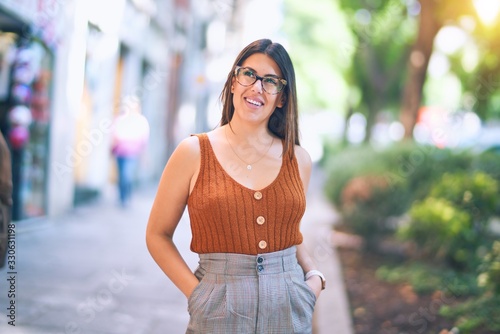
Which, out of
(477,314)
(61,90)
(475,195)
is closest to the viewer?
(477,314)

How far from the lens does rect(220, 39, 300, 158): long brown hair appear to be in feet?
8.46

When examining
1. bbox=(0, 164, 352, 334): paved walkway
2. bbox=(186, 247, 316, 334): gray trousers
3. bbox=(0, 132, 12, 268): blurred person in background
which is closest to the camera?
bbox=(186, 247, 316, 334): gray trousers

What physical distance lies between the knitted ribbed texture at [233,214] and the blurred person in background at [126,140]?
30.2ft

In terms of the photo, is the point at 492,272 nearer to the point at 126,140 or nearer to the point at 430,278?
the point at 430,278

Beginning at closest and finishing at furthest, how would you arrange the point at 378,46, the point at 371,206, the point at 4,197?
the point at 4,197, the point at 371,206, the point at 378,46

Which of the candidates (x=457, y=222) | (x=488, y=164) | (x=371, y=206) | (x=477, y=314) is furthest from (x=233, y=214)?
(x=488, y=164)

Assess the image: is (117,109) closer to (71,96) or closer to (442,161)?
(71,96)

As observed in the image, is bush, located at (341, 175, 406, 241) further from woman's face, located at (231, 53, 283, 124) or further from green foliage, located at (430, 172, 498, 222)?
woman's face, located at (231, 53, 283, 124)

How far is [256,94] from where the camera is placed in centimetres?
254

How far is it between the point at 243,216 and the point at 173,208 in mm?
297

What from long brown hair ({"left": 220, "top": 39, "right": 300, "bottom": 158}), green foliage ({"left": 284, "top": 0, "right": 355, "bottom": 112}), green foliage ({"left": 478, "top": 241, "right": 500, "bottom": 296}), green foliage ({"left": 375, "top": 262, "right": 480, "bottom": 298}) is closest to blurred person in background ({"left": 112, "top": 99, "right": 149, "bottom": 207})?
green foliage ({"left": 375, "top": 262, "right": 480, "bottom": 298})

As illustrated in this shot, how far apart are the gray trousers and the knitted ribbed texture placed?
0.16 feet

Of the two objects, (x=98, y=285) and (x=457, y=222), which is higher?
(x=457, y=222)

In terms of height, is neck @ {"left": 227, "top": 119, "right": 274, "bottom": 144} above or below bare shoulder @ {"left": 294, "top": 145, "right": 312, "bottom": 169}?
above
